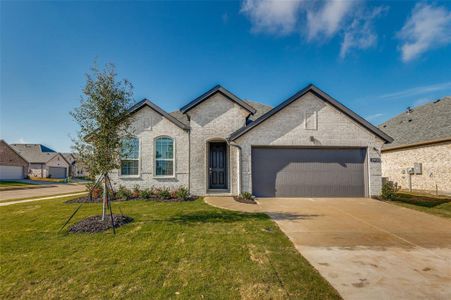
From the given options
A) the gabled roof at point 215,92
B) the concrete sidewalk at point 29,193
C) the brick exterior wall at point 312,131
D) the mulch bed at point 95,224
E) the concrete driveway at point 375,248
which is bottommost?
the concrete sidewalk at point 29,193

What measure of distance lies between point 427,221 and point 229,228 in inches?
263

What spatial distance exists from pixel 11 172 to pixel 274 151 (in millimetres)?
43345

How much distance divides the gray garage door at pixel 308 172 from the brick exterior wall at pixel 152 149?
413 cm

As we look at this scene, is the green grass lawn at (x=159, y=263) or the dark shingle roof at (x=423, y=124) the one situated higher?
the dark shingle roof at (x=423, y=124)

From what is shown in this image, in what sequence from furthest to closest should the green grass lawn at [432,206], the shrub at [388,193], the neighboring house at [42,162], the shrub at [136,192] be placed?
the neighboring house at [42,162] → the shrub at [136,192] → the shrub at [388,193] → the green grass lawn at [432,206]

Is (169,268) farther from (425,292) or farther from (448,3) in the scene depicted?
(448,3)

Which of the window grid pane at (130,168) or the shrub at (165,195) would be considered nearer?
the shrub at (165,195)

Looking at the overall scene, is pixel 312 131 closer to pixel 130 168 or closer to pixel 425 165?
pixel 425 165

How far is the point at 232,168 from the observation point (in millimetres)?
12094

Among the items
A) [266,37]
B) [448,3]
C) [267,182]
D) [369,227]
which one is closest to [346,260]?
[369,227]

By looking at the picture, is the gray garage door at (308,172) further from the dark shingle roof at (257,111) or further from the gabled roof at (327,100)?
the dark shingle roof at (257,111)

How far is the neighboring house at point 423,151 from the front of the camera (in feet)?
41.8

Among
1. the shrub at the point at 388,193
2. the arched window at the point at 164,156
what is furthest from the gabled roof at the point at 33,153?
the shrub at the point at 388,193

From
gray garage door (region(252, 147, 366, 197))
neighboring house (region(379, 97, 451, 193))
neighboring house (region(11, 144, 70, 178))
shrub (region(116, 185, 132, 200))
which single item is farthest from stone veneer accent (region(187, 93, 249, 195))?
neighboring house (region(11, 144, 70, 178))
